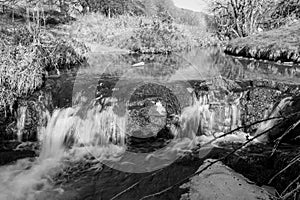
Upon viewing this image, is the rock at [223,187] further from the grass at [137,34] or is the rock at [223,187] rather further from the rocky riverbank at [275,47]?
the grass at [137,34]

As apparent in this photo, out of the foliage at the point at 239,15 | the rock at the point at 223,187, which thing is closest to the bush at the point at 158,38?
the foliage at the point at 239,15

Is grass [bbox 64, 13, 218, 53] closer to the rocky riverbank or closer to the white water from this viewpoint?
the rocky riverbank

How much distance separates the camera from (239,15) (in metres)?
17.0

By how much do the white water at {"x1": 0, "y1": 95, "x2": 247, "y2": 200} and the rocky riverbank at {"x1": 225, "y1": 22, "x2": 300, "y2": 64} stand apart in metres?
5.84

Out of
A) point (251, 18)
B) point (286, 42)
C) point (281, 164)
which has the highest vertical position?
point (251, 18)

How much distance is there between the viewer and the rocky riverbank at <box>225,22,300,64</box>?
358 inches

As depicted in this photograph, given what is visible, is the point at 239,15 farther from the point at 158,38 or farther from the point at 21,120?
the point at 21,120

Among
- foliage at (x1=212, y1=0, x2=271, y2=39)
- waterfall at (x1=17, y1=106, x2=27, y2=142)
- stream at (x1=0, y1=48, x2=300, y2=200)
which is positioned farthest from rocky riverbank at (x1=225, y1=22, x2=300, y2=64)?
waterfall at (x1=17, y1=106, x2=27, y2=142)

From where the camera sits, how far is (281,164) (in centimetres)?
267

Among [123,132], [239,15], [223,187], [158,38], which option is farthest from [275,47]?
[223,187]

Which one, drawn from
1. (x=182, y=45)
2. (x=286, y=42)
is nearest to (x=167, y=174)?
(x=286, y=42)

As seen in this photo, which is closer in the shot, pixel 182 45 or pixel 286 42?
pixel 286 42

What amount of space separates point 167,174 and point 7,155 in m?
2.38

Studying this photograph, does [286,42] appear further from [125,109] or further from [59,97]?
[59,97]
